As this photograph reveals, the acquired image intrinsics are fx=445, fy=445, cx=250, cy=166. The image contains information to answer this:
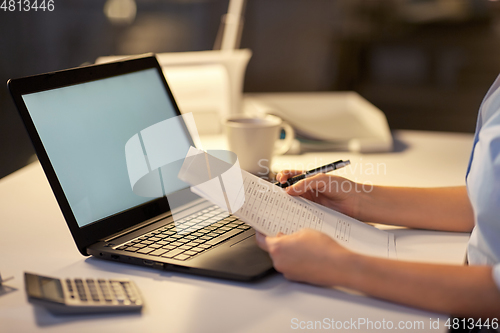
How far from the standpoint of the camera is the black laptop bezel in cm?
55

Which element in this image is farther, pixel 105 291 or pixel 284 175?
pixel 284 175

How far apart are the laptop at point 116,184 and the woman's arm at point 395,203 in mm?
136

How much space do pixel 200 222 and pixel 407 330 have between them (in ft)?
1.05

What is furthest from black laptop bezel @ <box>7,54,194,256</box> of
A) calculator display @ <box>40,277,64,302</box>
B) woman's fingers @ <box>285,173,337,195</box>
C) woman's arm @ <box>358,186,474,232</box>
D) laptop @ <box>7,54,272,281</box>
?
woman's arm @ <box>358,186,474,232</box>

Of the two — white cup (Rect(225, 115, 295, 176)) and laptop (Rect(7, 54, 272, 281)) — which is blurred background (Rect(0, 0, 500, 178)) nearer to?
white cup (Rect(225, 115, 295, 176))

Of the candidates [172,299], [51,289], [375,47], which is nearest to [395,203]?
[172,299]

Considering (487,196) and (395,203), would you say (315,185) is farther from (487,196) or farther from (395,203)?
(487,196)

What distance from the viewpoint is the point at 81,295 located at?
1.46 feet

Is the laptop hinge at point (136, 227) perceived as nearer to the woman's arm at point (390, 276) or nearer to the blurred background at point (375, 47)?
the woman's arm at point (390, 276)

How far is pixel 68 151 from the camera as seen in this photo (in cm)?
59

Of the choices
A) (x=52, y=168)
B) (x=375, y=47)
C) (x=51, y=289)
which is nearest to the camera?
(x=51, y=289)

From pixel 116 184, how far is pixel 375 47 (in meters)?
2.76

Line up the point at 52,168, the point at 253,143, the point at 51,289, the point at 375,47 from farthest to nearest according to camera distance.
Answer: the point at 375,47, the point at 253,143, the point at 52,168, the point at 51,289

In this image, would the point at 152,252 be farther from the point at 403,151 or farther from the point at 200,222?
the point at 403,151
